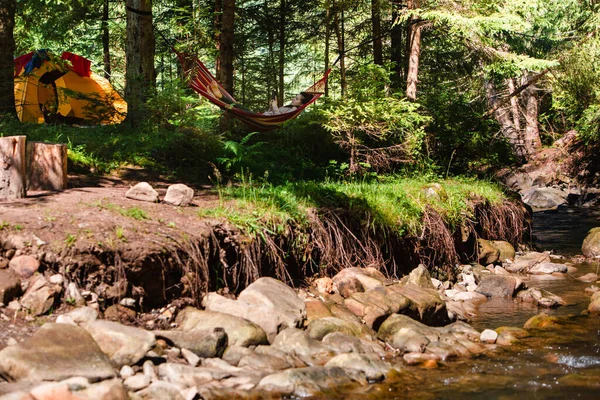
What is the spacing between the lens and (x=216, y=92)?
29.1 ft

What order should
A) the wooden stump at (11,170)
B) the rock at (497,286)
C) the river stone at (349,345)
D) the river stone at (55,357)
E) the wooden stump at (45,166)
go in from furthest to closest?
1. the rock at (497,286)
2. the wooden stump at (45,166)
3. the wooden stump at (11,170)
4. the river stone at (349,345)
5. the river stone at (55,357)

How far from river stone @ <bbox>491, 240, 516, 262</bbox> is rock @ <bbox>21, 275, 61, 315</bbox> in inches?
248

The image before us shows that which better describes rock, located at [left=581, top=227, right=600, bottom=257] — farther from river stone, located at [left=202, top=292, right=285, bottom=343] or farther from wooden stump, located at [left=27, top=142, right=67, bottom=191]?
wooden stump, located at [left=27, top=142, right=67, bottom=191]

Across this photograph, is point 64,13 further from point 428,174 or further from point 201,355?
point 201,355

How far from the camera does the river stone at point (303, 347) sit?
4.39 m

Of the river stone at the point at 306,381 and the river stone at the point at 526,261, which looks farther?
the river stone at the point at 526,261

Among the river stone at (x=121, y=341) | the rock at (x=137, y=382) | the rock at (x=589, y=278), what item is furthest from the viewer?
the rock at (x=589, y=278)

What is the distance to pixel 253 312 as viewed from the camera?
15.7ft

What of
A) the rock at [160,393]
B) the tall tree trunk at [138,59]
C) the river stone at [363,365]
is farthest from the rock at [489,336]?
the tall tree trunk at [138,59]

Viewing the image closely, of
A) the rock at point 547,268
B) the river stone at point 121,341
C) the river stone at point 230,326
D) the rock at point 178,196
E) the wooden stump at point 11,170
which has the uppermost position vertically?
the wooden stump at point 11,170

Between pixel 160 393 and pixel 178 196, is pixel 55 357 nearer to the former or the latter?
pixel 160 393

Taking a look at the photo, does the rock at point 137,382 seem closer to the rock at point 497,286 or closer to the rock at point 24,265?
the rock at point 24,265

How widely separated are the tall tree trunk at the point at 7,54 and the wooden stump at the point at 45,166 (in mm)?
3466

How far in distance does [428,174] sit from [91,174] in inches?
204
